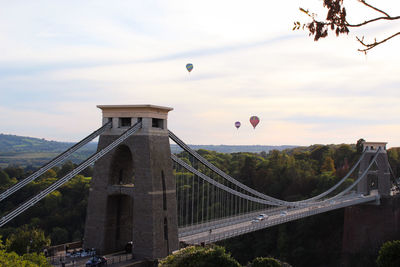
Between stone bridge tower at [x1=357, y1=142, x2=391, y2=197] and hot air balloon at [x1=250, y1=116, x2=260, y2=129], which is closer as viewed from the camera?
stone bridge tower at [x1=357, y1=142, x2=391, y2=197]

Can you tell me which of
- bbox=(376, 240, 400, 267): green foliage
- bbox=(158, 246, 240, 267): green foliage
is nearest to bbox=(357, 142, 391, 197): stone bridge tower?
bbox=(376, 240, 400, 267): green foliage

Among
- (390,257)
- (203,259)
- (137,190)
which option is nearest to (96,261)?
(137,190)

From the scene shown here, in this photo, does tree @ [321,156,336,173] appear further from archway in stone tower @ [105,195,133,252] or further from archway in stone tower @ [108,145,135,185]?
archway in stone tower @ [108,145,135,185]

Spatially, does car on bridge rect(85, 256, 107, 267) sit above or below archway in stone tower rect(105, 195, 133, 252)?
below

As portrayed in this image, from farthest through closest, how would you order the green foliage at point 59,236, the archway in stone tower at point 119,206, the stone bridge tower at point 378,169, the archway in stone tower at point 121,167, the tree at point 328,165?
the tree at point 328,165 → the stone bridge tower at point 378,169 → the green foliage at point 59,236 → the archway in stone tower at point 121,167 → the archway in stone tower at point 119,206

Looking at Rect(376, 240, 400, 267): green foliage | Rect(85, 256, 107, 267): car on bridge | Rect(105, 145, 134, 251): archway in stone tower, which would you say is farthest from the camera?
Rect(105, 145, 134, 251): archway in stone tower

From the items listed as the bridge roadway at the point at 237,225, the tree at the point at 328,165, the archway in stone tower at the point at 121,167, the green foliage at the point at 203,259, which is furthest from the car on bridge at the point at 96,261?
the tree at the point at 328,165

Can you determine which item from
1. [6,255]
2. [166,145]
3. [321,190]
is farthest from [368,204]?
[6,255]

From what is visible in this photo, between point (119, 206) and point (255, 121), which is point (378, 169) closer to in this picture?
point (255, 121)

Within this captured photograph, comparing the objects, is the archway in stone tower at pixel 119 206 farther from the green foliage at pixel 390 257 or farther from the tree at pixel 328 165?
the tree at pixel 328 165
